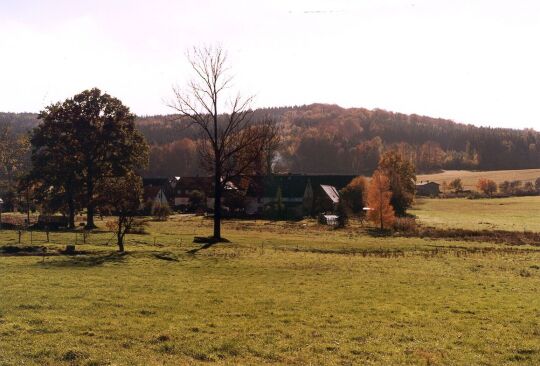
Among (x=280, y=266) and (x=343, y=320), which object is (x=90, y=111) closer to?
(x=280, y=266)

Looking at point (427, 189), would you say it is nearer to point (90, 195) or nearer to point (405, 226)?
point (405, 226)

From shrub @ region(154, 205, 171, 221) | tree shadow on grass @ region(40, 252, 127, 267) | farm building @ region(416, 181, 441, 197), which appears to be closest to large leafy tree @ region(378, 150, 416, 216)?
shrub @ region(154, 205, 171, 221)

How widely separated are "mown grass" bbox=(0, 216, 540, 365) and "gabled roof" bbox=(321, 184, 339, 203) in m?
64.4

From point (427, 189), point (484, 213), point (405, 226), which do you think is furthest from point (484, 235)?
point (427, 189)

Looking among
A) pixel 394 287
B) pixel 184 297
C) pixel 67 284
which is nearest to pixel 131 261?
pixel 67 284

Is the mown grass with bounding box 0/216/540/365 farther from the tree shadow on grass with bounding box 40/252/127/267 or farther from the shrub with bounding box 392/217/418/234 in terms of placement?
the shrub with bounding box 392/217/418/234

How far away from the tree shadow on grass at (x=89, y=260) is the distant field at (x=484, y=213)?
56021 millimetres

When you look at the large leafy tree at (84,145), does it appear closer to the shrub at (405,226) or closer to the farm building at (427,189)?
the shrub at (405,226)

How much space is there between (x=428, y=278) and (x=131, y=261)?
57.6ft

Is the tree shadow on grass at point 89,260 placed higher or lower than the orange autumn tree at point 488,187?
lower

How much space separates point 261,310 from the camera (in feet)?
62.2

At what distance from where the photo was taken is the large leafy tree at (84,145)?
5934 cm

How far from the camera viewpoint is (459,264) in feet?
114

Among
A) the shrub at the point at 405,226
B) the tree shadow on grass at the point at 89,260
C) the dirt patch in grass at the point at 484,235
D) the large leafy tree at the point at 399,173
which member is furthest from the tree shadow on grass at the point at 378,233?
the tree shadow on grass at the point at 89,260
